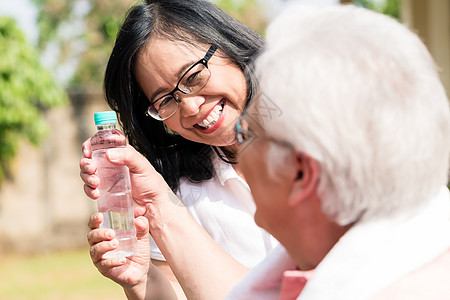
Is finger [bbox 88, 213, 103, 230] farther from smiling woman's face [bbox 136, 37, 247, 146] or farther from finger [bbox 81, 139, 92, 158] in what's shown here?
smiling woman's face [bbox 136, 37, 247, 146]

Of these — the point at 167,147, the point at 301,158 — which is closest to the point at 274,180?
the point at 301,158

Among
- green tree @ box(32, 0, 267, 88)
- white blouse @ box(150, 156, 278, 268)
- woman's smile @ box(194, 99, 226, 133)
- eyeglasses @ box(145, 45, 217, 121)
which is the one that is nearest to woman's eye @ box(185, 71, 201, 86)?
eyeglasses @ box(145, 45, 217, 121)

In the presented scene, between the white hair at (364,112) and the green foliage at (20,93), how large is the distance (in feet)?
30.5

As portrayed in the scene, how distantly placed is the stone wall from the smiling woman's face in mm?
8219

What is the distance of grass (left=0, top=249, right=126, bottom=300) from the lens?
729 cm

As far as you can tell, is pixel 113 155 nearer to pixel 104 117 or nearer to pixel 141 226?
pixel 104 117

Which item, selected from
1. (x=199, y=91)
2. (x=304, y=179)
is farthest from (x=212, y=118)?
(x=304, y=179)

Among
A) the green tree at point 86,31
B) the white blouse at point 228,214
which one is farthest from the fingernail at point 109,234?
the green tree at point 86,31

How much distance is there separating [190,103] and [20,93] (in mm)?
8658

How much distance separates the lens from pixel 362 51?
1227 mm

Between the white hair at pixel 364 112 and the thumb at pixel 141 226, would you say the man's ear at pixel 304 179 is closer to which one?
the white hair at pixel 364 112

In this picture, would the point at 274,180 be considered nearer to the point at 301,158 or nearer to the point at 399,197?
the point at 301,158

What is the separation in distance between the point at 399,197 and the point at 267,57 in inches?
15.5

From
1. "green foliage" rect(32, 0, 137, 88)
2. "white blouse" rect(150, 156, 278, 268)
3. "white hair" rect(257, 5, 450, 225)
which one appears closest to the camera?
"white hair" rect(257, 5, 450, 225)
